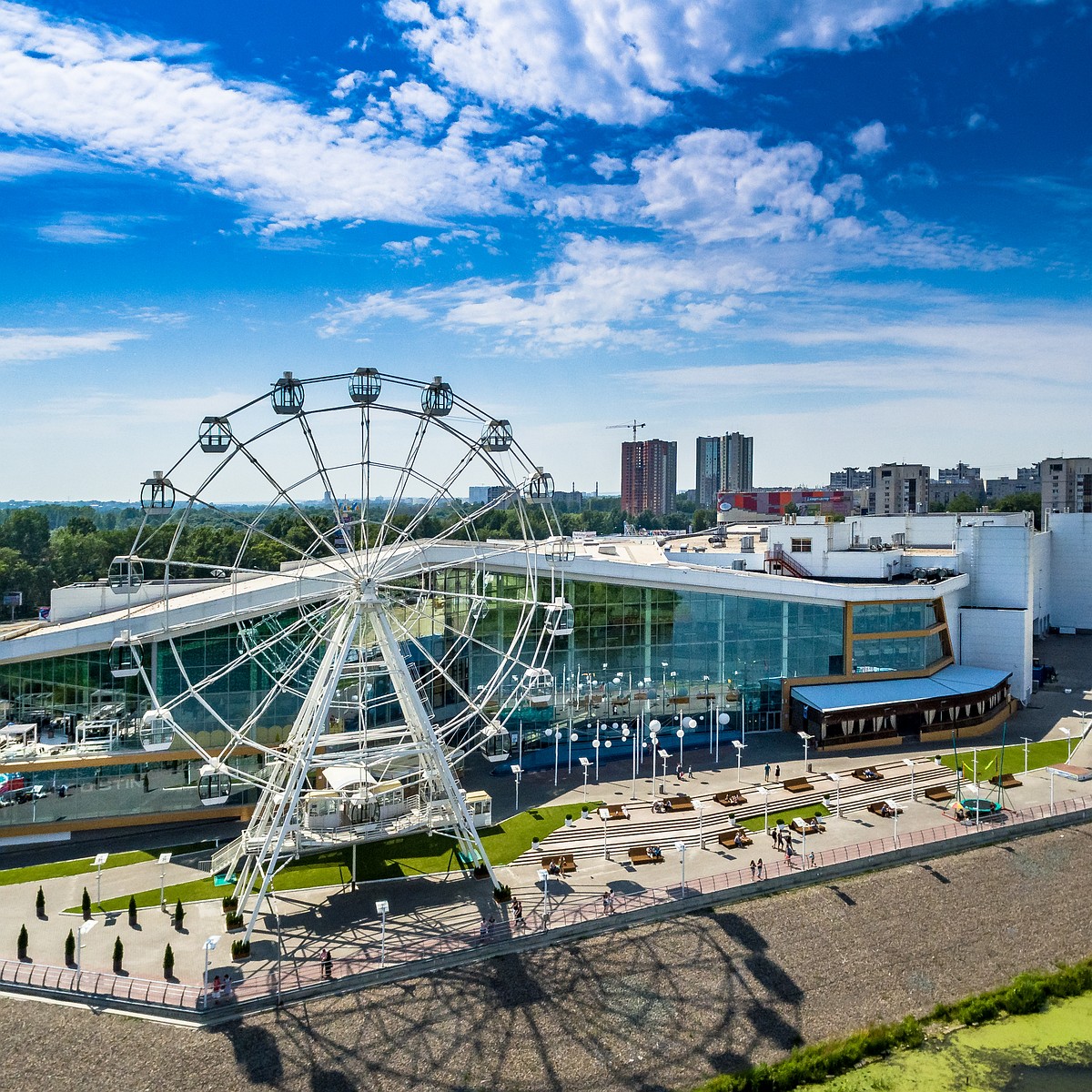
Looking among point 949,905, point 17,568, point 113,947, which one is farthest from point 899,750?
point 17,568

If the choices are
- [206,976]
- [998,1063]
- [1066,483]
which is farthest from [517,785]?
[1066,483]

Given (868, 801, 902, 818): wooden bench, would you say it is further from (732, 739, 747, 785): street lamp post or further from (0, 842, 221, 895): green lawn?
(0, 842, 221, 895): green lawn

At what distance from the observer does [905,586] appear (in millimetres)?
63812

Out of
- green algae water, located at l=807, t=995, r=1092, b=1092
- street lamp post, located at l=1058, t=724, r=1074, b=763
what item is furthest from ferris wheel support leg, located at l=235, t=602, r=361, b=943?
street lamp post, located at l=1058, t=724, r=1074, b=763

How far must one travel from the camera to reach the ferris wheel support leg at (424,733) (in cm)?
3853

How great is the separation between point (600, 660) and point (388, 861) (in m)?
22.4

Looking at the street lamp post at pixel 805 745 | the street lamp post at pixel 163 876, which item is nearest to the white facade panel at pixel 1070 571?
the street lamp post at pixel 805 745

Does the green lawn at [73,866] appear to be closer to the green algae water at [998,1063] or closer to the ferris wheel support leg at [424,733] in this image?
the ferris wheel support leg at [424,733]

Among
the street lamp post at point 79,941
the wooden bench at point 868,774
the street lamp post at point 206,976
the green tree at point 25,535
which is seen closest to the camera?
the street lamp post at point 206,976

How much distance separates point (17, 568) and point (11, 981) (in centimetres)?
8605

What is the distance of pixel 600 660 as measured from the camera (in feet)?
198

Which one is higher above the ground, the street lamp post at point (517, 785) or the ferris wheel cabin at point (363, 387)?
the ferris wheel cabin at point (363, 387)

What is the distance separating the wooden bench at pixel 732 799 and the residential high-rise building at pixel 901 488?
14709cm

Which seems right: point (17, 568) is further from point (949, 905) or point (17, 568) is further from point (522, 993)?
point (949, 905)
